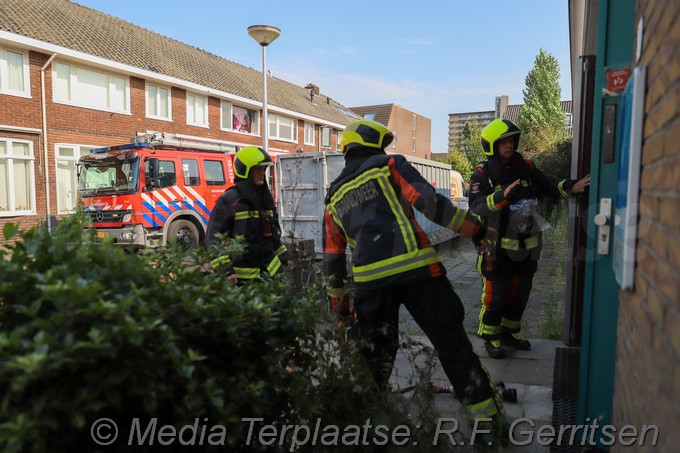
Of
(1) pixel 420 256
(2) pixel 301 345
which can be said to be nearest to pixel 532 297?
(1) pixel 420 256

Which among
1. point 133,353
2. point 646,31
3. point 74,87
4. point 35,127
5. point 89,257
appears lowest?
point 133,353

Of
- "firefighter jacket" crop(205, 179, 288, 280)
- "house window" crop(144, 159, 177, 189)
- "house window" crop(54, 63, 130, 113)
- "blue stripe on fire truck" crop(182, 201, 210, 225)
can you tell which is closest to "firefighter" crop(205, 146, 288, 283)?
"firefighter jacket" crop(205, 179, 288, 280)

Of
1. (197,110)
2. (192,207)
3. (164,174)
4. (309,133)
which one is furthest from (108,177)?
(309,133)

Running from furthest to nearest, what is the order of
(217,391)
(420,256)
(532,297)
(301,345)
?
(532,297)
(420,256)
(301,345)
(217,391)

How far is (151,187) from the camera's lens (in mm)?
11258

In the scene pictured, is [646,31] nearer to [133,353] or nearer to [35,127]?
[133,353]

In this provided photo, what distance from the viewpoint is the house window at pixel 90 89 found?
640 inches

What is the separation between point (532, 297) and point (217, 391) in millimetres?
6083

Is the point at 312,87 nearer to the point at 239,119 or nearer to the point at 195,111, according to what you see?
the point at 239,119

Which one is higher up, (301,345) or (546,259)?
(301,345)

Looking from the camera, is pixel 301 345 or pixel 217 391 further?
pixel 301 345

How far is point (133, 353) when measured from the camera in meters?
1.38

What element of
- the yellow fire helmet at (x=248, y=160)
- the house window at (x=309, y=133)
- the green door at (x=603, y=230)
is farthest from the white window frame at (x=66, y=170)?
the green door at (x=603, y=230)

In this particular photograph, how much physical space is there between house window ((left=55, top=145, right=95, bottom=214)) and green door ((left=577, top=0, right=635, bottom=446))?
16.4m
